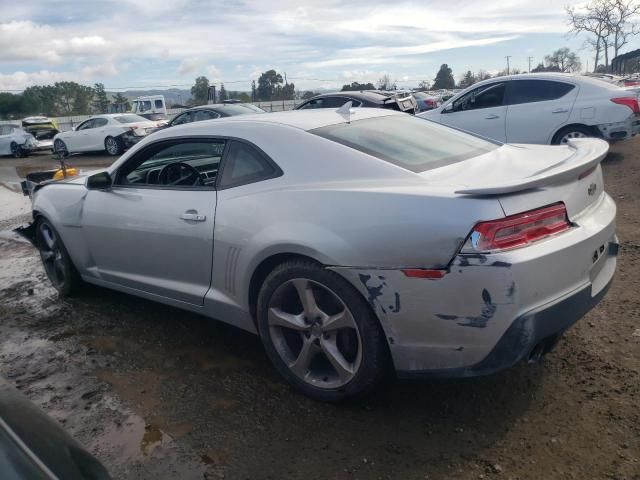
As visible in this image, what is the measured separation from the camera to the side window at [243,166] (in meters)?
3.20

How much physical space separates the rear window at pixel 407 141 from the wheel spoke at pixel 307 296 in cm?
77

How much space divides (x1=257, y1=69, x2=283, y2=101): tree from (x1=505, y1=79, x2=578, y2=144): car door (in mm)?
44402

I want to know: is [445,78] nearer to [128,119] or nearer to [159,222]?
[128,119]

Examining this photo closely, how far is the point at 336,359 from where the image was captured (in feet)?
9.34

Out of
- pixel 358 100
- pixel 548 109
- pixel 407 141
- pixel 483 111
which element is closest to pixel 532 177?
pixel 407 141

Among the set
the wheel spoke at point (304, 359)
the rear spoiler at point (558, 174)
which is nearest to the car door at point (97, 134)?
the wheel spoke at point (304, 359)

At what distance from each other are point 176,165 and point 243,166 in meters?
0.90

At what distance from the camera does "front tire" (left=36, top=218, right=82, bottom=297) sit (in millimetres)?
4672

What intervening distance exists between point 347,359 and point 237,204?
1.05 metres

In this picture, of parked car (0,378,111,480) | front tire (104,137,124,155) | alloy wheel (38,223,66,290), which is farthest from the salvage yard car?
front tire (104,137,124,155)

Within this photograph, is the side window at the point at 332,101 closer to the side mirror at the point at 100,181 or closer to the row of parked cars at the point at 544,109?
the row of parked cars at the point at 544,109

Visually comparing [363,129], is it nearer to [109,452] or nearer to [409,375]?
[409,375]

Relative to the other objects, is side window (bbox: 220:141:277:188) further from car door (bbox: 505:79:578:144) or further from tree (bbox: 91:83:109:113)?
tree (bbox: 91:83:109:113)

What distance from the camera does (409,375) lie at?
2666 millimetres
